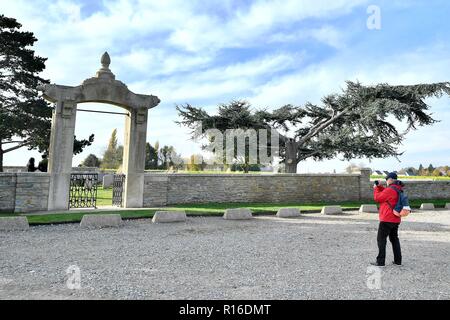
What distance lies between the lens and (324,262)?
620 cm

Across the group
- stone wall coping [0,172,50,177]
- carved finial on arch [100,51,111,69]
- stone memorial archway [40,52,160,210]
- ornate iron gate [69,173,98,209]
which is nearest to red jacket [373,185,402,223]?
ornate iron gate [69,173,98,209]

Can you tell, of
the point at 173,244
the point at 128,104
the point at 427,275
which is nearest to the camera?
the point at 427,275

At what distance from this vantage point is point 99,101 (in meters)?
13.1

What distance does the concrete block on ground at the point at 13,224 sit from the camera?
27.6 ft

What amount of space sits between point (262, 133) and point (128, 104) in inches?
584

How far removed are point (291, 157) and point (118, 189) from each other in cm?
1634

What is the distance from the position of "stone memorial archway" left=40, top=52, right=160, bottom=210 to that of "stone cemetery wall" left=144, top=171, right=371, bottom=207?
2.82 feet

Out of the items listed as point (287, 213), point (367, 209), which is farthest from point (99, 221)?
point (367, 209)

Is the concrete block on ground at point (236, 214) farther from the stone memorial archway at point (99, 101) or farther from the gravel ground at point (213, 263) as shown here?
the stone memorial archway at point (99, 101)

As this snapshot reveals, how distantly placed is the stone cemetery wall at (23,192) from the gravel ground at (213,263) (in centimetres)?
324

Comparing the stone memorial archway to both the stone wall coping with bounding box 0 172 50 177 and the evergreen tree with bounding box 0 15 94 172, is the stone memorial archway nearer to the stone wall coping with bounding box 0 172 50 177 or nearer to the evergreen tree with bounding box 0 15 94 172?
the stone wall coping with bounding box 0 172 50 177

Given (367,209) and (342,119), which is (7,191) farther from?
(342,119)
